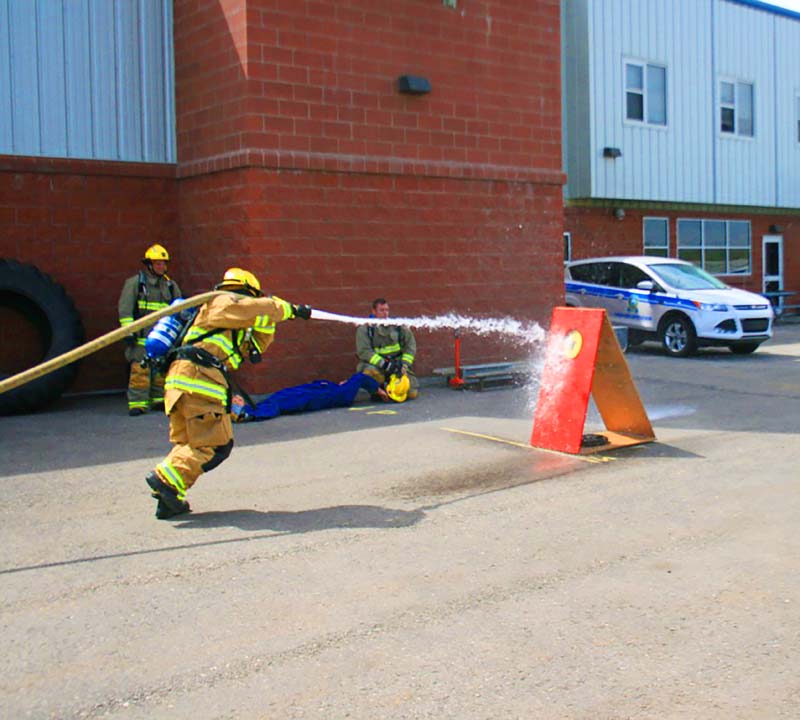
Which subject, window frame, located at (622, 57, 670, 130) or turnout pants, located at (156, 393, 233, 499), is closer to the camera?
turnout pants, located at (156, 393, 233, 499)

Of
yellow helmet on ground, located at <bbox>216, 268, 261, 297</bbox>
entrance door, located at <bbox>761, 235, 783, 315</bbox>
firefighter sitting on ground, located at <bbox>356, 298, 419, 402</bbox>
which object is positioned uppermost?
entrance door, located at <bbox>761, 235, 783, 315</bbox>

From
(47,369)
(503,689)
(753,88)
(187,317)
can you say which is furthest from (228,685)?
(753,88)

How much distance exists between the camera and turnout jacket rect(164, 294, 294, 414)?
6684mm

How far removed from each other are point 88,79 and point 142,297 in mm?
3209

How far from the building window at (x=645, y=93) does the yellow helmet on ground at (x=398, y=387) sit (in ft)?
41.2

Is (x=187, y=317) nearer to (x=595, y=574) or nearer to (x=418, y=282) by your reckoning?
(x=595, y=574)

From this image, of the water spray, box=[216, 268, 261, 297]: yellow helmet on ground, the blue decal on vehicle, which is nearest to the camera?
box=[216, 268, 261, 297]: yellow helmet on ground

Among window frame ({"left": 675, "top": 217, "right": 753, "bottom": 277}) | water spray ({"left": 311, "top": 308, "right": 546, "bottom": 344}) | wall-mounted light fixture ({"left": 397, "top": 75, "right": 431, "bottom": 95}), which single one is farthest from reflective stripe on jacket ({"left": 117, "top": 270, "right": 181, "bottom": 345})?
window frame ({"left": 675, "top": 217, "right": 753, "bottom": 277})

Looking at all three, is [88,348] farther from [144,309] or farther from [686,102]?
[686,102]

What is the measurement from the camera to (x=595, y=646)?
175 inches

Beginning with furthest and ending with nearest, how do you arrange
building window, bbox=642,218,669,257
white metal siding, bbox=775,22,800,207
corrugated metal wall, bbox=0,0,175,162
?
white metal siding, bbox=775,22,800,207 < building window, bbox=642,218,669,257 < corrugated metal wall, bbox=0,0,175,162

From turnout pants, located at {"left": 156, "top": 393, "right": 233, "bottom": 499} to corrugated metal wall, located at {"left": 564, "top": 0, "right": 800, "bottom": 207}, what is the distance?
16144 mm

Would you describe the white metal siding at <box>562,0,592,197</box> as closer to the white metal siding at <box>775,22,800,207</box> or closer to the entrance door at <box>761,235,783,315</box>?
the white metal siding at <box>775,22,800,207</box>

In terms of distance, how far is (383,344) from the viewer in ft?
41.2
